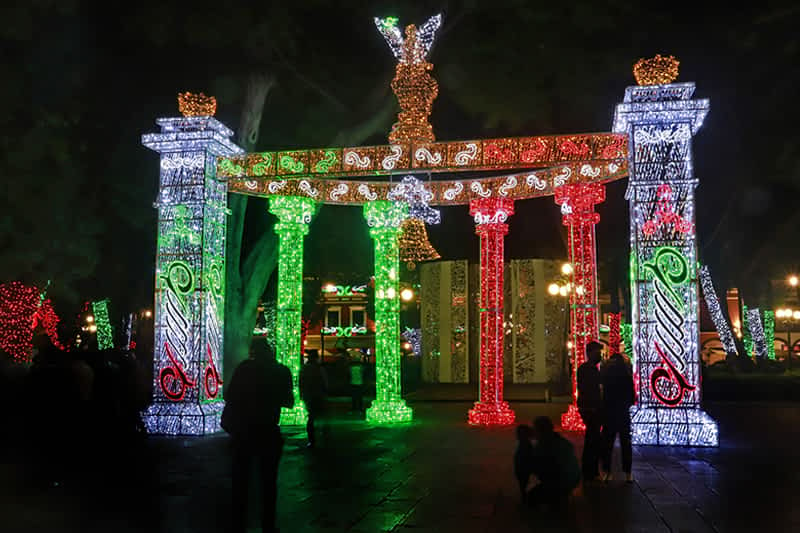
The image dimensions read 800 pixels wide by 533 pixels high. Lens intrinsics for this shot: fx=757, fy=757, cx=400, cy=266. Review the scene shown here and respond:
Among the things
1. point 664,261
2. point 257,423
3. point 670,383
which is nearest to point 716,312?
point 664,261

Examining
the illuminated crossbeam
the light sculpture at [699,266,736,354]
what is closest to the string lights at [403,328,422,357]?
the light sculpture at [699,266,736,354]

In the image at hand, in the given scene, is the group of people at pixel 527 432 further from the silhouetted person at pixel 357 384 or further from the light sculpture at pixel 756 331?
the light sculpture at pixel 756 331

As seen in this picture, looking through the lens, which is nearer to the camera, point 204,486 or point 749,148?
point 204,486

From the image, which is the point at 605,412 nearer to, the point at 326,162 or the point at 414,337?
the point at 326,162

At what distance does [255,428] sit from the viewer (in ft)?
19.4

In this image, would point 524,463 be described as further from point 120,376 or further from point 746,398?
point 746,398

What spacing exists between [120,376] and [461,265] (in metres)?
16.4

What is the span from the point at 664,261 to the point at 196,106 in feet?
25.0

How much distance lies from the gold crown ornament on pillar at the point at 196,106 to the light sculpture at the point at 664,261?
646 centimetres

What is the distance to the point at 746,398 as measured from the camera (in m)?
20.0

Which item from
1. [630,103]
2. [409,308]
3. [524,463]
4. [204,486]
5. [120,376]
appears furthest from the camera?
[409,308]

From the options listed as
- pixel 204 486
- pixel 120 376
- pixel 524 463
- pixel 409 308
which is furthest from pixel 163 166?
pixel 409 308

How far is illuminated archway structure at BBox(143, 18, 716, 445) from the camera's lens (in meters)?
10.6

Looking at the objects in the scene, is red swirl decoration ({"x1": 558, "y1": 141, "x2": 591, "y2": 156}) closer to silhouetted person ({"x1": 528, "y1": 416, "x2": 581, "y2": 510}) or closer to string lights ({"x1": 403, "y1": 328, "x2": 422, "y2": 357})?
silhouetted person ({"x1": 528, "y1": 416, "x2": 581, "y2": 510})
